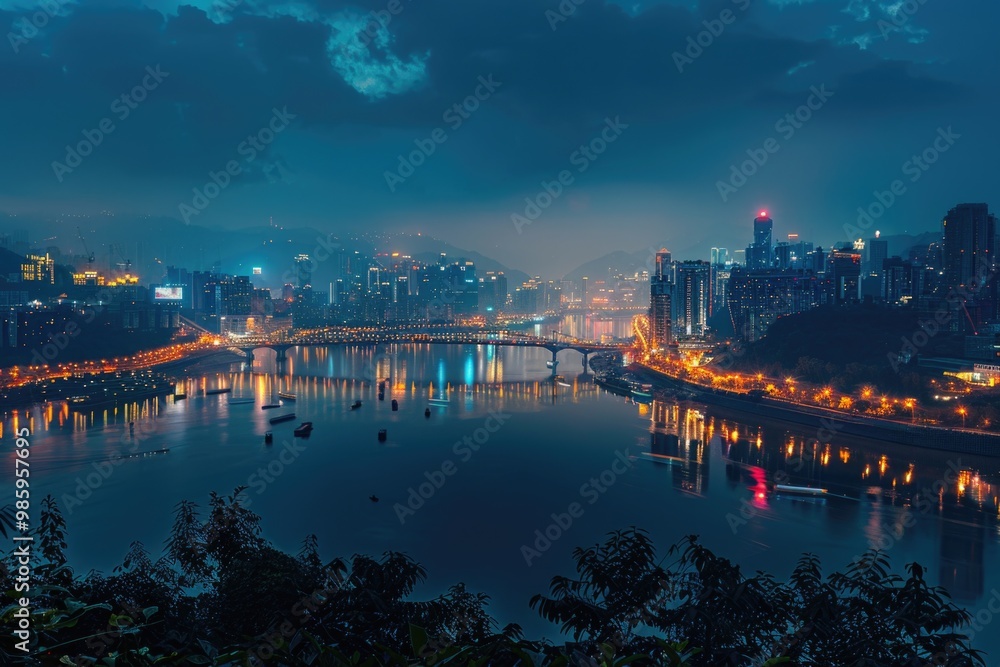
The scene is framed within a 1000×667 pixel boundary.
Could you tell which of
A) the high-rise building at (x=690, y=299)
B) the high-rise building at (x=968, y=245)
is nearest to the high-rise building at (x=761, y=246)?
the high-rise building at (x=690, y=299)

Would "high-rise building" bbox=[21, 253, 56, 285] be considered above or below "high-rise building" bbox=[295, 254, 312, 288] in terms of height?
below

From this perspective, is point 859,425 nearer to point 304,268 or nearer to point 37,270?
point 37,270

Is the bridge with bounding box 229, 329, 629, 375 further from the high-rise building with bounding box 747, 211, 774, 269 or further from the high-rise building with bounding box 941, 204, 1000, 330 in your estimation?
the high-rise building with bounding box 747, 211, 774, 269

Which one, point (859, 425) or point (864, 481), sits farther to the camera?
point (859, 425)

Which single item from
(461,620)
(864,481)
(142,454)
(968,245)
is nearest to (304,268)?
(968,245)

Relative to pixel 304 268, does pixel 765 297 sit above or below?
below

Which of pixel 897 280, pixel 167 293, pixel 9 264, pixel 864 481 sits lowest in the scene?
pixel 864 481

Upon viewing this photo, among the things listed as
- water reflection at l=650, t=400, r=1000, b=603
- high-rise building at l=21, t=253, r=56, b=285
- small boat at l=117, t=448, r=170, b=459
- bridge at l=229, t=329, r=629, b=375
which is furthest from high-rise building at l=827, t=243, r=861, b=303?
high-rise building at l=21, t=253, r=56, b=285
